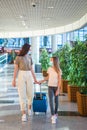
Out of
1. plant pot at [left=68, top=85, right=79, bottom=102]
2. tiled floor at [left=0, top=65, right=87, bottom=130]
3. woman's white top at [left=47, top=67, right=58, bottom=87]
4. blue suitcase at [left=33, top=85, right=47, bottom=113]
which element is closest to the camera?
tiled floor at [left=0, top=65, right=87, bottom=130]

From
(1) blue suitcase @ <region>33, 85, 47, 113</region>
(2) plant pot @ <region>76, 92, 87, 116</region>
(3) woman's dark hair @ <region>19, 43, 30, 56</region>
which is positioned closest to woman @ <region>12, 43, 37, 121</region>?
(3) woman's dark hair @ <region>19, 43, 30, 56</region>

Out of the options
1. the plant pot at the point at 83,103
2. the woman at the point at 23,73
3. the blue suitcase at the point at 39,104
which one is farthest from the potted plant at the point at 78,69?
the woman at the point at 23,73

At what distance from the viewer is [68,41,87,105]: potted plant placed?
8.35 meters

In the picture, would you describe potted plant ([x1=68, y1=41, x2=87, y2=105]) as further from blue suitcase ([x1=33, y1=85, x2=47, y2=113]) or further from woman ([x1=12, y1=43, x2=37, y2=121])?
woman ([x1=12, y1=43, x2=37, y2=121])

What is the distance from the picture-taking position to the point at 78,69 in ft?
29.8

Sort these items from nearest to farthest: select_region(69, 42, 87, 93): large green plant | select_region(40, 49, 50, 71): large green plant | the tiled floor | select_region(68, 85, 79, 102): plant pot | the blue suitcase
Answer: the tiled floor < the blue suitcase < select_region(69, 42, 87, 93): large green plant < select_region(68, 85, 79, 102): plant pot < select_region(40, 49, 50, 71): large green plant

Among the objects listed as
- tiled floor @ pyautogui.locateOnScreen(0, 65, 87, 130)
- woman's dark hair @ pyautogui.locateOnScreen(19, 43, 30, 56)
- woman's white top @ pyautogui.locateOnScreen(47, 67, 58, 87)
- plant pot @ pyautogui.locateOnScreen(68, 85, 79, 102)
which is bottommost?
tiled floor @ pyautogui.locateOnScreen(0, 65, 87, 130)

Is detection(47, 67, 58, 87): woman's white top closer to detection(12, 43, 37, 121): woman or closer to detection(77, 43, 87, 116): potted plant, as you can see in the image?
detection(12, 43, 37, 121): woman

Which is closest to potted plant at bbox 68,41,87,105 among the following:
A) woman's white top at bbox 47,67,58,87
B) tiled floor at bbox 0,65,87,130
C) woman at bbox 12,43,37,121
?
tiled floor at bbox 0,65,87,130

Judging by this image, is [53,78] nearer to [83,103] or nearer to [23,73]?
[23,73]

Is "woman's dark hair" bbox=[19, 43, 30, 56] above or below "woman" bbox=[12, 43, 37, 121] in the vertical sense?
above

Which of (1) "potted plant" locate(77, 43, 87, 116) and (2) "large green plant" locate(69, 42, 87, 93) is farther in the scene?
(2) "large green plant" locate(69, 42, 87, 93)

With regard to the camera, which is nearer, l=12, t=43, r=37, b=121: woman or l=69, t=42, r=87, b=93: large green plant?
l=12, t=43, r=37, b=121: woman

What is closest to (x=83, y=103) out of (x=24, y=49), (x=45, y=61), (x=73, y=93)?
(x=24, y=49)
